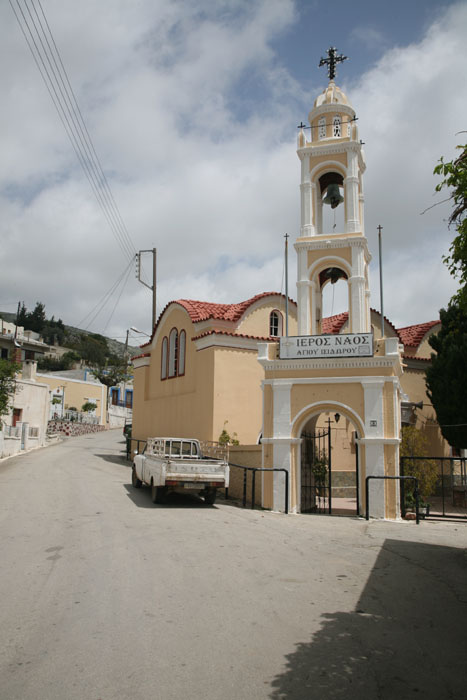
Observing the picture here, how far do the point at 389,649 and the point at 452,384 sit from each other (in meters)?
16.2

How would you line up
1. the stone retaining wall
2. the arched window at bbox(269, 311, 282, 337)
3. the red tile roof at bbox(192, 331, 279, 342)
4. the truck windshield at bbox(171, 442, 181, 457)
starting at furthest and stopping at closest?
the stone retaining wall, the arched window at bbox(269, 311, 282, 337), the red tile roof at bbox(192, 331, 279, 342), the truck windshield at bbox(171, 442, 181, 457)

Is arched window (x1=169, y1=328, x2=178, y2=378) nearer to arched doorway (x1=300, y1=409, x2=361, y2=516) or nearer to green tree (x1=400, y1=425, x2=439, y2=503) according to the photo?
arched doorway (x1=300, y1=409, x2=361, y2=516)

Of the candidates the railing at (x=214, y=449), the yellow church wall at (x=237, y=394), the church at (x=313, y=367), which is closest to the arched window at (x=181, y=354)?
the church at (x=313, y=367)

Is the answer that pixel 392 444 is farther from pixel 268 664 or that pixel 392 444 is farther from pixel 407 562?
pixel 268 664

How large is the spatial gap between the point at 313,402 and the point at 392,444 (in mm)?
2347

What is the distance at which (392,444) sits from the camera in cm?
1462

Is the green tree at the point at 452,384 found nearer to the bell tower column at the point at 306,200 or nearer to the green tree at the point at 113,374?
the bell tower column at the point at 306,200

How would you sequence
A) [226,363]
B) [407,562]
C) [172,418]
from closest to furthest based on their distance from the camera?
[407,562], [226,363], [172,418]

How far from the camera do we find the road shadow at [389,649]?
4285 mm

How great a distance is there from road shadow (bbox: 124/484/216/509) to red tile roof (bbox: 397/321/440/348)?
12.5 metres

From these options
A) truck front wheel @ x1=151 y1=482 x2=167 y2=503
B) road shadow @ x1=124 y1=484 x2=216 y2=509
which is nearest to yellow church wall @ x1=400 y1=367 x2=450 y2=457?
road shadow @ x1=124 y1=484 x2=216 y2=509

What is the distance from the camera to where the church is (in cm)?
1504

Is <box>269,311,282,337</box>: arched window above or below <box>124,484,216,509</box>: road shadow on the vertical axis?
above

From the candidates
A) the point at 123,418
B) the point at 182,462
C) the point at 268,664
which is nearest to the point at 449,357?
the point at 182,462
